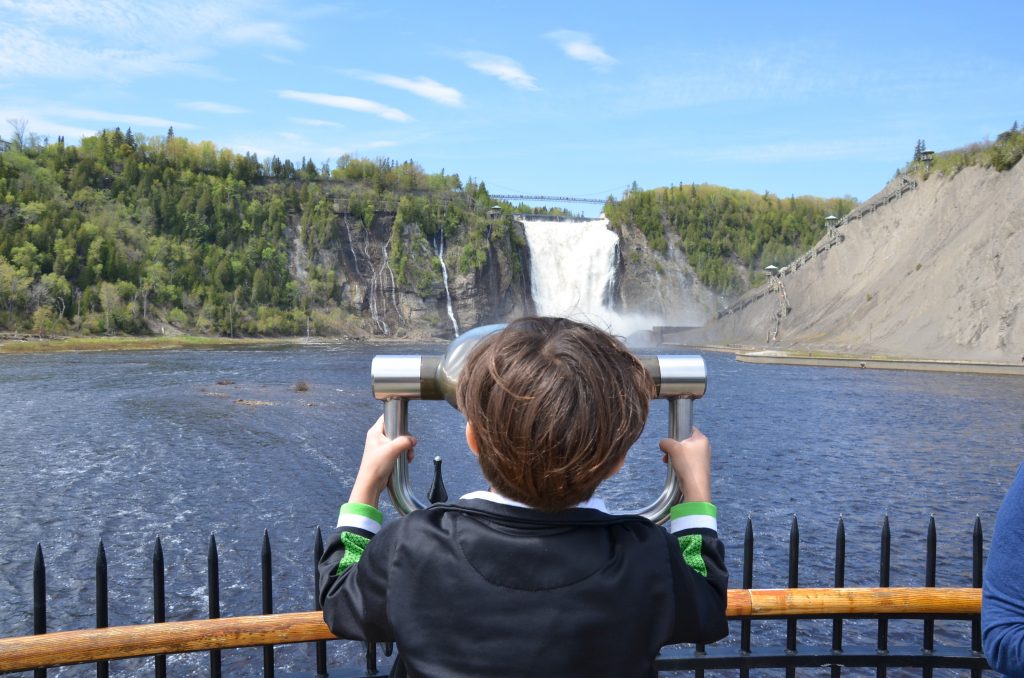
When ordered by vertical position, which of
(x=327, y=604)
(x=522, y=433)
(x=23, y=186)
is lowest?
(x=327, y=604)

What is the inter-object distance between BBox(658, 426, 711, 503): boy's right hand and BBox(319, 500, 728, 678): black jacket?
14cm

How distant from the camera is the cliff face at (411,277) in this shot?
4156 inches

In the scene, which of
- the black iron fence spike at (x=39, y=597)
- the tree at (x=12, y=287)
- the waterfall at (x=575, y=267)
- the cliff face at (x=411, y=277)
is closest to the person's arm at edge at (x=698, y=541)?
the black iron fence spike at (x=39, y=597)

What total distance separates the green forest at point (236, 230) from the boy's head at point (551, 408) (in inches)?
3251

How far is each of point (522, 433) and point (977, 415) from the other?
98.9 feet

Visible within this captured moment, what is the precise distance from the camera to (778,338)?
6881cm

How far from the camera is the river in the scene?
1234 cm

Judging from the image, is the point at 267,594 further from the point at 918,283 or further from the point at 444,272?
the point at 444,272

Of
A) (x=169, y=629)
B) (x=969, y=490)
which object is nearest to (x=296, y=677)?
(x=169, y=629)

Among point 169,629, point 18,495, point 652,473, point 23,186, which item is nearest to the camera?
point 169,629

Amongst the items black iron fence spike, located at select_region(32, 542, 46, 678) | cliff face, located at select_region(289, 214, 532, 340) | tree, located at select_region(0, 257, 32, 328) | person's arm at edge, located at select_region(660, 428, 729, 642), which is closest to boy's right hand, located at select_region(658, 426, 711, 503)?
person's arm at edge, located at select_region(660, 428, 729, 642)

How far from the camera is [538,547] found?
1.57m

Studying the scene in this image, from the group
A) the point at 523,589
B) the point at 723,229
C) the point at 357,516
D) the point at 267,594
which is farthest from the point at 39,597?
the point at 723,229

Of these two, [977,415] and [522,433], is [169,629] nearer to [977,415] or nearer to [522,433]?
[522,433]
